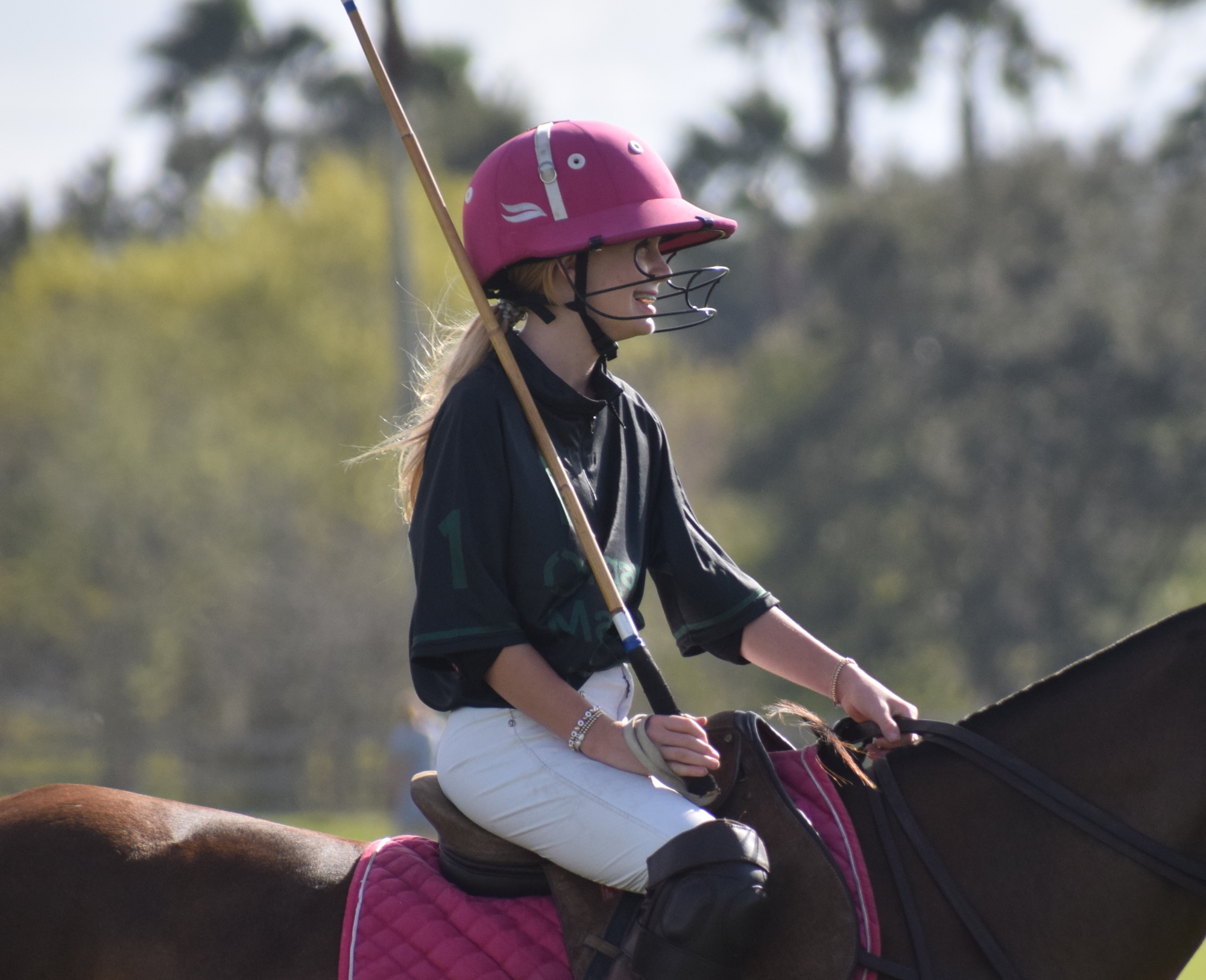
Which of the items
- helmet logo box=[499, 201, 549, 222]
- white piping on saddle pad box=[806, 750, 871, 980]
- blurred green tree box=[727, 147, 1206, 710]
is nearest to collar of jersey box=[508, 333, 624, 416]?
helmet logo box=[499, 201, 549, 222]

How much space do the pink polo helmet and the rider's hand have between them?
1.04 meters

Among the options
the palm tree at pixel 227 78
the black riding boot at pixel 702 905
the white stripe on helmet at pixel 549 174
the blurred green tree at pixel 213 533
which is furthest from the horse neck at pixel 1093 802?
the palm tree at pixel 227 78

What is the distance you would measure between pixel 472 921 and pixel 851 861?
0.76 metres

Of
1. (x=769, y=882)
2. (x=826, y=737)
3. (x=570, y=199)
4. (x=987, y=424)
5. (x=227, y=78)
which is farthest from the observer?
(x=227, y=78)

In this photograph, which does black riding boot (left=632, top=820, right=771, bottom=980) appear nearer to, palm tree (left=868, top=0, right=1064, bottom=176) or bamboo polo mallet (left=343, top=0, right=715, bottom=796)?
bamboo polo mallet (left=343, top=0, right=715, bottom=796)

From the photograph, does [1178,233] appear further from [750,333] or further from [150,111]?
[150,111]

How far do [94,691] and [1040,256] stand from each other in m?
19.7

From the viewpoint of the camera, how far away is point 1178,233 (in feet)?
87.1

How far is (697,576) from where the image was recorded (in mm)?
3350

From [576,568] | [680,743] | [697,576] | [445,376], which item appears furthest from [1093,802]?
[445,376]

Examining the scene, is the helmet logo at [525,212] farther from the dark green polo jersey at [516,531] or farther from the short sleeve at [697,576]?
the short sleeve at [697,576]

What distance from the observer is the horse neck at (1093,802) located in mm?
2752

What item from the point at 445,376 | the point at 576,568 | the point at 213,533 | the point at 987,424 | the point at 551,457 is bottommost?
the point at 213,533

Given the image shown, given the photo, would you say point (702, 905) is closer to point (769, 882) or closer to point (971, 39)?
point (769, 882)
